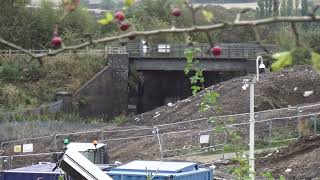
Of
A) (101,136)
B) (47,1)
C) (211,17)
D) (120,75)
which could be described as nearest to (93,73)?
(120,75)

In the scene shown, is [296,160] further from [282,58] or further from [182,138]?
[282,58]

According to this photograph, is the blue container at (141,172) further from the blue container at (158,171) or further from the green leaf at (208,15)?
the green leaf at (208,15)

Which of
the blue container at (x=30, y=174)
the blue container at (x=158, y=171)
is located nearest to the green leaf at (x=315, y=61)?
the blue container at (x=158, y=171)

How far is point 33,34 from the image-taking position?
6369cm

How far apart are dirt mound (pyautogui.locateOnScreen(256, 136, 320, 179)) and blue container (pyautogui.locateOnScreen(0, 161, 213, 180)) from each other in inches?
257

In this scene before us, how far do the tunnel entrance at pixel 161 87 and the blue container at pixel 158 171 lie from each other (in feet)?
137

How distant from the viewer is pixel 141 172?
17.4 meters

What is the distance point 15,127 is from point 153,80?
800 inches

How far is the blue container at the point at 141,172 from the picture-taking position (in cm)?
1716

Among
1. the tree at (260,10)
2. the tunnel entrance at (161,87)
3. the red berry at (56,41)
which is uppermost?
the red berry at (56,41)

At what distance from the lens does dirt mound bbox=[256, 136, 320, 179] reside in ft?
82.3

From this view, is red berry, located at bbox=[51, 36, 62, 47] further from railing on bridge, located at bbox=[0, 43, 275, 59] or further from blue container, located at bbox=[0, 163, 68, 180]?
railing on bridge, located at bbox=[0, 43, 275, 59]

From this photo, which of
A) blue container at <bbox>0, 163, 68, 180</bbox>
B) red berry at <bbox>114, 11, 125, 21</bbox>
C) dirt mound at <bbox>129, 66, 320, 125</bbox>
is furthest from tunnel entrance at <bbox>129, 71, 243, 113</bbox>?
red berry at <bbox>114, 11, 125, 21</bbox>

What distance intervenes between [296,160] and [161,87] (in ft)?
118
